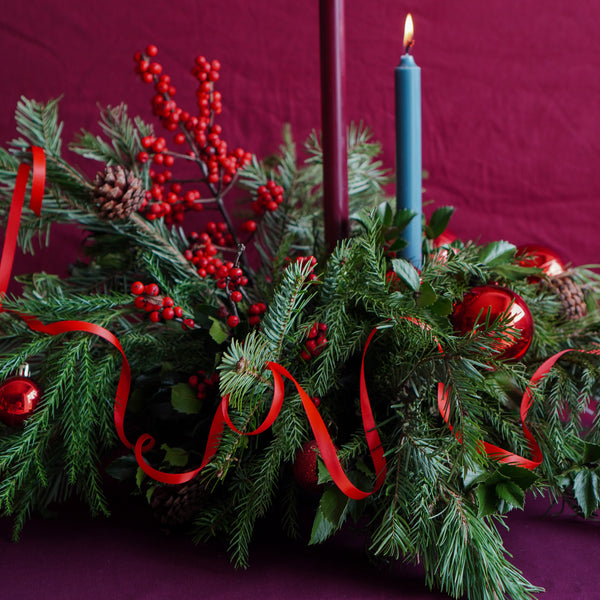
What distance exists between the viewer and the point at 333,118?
50cm

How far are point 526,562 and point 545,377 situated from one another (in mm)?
124

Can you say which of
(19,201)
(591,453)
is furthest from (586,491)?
(19,201)

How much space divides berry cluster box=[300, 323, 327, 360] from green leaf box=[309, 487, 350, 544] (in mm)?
86

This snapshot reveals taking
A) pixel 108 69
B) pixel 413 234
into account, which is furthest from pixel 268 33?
pixel 413 234

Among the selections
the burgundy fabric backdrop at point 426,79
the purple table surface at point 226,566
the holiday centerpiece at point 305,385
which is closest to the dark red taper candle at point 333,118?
the holiday centerpiece at point 305,385

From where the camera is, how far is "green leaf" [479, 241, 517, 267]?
502mm

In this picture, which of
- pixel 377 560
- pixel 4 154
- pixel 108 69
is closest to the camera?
pixel 377 560

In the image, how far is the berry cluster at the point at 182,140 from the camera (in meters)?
0.56

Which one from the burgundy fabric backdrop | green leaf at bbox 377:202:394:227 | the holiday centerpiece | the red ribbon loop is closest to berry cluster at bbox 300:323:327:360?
the holiday centerpiece

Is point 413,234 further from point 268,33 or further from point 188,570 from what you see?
point 268,33

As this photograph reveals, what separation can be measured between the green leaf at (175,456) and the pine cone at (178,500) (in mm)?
15

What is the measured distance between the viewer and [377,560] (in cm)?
44

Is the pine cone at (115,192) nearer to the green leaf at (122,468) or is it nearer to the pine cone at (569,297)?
the green leaf at (122,468)

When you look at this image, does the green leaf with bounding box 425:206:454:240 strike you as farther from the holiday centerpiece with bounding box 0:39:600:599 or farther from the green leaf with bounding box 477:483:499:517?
the green leaf with bounding box 477:483:499:517
